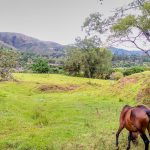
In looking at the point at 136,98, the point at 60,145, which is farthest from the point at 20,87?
the point at 60,145

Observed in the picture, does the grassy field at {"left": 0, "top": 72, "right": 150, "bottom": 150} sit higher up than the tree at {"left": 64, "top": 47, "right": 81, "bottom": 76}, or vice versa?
the tree at {"left": 64, "top": 47, "right": 81, "bottom": 76}

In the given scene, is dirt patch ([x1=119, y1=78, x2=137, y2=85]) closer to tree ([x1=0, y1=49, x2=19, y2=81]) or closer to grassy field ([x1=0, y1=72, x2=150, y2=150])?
grassy field ([x1=0, y1=72, x2=150, y2=150])

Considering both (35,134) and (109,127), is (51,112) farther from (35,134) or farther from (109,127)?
(35,134)

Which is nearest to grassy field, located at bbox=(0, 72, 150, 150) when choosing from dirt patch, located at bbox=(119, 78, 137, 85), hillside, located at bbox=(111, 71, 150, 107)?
hillside, located at bbox=(111, 71, 150, 107)

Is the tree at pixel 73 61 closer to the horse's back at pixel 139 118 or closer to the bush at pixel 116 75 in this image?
the bush at pixel 116 75

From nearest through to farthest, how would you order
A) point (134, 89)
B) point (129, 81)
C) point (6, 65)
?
1. point (6, 65)
2. point (134, 89)
3. point (129, 81)

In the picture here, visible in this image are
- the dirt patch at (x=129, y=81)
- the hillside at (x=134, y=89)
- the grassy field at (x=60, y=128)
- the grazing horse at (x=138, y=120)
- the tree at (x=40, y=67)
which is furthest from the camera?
the tree at (x=40, y=67)

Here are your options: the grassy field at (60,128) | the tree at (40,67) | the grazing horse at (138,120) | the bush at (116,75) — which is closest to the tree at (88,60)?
the bush at (116,75)

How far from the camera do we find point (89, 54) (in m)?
94.7

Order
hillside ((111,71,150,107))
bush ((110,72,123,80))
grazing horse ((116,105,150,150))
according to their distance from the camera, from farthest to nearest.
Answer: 1. bush ((110,72,123,80))
2. hillside ((111,71,150,107))
3. grazing horse ((116,105,150,150))

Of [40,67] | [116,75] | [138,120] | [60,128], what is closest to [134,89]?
[60,128]

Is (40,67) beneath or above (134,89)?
beneath

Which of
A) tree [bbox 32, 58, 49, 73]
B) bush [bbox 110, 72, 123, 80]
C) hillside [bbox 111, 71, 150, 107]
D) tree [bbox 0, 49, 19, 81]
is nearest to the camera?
tree [bbox 0, 49, 19, 81]

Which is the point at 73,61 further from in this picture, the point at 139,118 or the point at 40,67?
the point at 139,118
